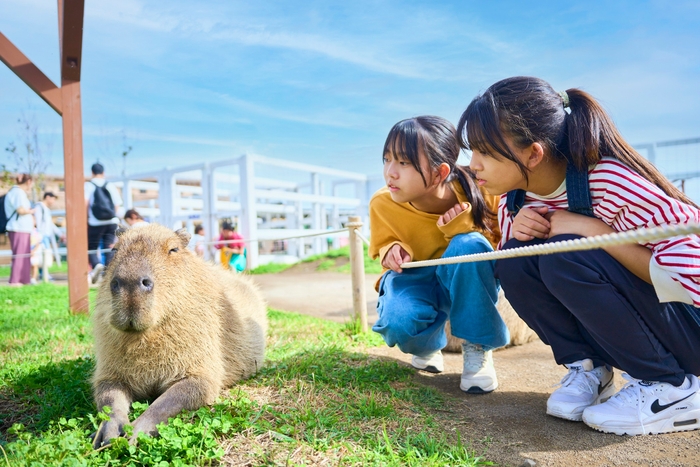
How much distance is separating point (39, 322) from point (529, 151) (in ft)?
13.4

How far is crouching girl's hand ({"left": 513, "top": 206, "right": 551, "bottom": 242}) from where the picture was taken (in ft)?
6.91

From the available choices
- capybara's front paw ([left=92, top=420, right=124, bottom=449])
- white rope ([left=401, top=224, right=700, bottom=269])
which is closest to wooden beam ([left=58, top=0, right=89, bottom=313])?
capybara's front paw ([left=92, top=420, right=124, bottom=449])

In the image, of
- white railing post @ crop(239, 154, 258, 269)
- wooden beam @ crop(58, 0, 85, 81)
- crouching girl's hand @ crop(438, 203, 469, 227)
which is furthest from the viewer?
white railing post @ crop(239, 154, 258, 269)

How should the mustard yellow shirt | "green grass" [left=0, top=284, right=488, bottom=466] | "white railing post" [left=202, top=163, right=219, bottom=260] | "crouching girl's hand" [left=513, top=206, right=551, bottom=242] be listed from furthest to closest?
"white railing post" [left=202, top=163, right=219, bottom=260] < the mustard yellow shirt < "crouching girl's hand" [left=513, top=206, right=551, bottom=242] < "green grass" [left=0, top=284, right=488, bottom=466]

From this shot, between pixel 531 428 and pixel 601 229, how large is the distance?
0.85 meters

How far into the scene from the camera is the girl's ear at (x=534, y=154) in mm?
1974

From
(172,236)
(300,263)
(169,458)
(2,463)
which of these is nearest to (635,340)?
(169,458)

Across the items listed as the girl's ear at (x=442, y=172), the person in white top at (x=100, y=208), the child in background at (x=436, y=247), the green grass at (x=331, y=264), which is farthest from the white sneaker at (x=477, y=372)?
the green grass at (x=331, y=264)

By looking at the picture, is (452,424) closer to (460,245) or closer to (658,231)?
(460,245)

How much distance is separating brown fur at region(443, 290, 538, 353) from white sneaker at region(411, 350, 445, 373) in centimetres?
51

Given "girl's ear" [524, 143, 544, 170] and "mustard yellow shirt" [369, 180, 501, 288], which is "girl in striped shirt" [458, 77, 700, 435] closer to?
"girl's ear" [524, 143, 544, 170]

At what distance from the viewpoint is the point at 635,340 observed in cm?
195

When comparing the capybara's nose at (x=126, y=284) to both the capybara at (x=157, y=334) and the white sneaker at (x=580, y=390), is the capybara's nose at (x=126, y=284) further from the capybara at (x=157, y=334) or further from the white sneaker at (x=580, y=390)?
the white sneaker at (x=580, y=390)

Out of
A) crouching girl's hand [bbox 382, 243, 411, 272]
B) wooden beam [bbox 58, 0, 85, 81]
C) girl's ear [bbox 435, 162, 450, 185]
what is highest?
wooden beam [bbox 58, 0, 85, 81]
